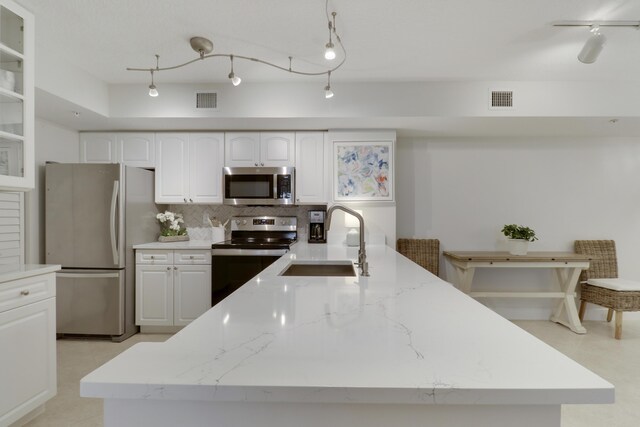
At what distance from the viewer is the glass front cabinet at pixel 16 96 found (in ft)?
6.27

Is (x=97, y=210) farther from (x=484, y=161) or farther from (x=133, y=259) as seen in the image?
(x=484, y=161)

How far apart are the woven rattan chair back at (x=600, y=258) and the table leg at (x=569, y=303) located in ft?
0.88

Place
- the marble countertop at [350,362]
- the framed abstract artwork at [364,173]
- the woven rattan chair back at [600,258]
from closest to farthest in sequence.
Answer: the marble countertop at [350,362] < the framed abstract artwork at [364,173] < the woven rattan chair back at [600,258]

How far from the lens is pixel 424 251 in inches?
151

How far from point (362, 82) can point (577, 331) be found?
11.1ft

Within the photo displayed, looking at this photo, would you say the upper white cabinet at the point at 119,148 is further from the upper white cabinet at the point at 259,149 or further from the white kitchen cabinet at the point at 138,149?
the upper white cabinet at the point at 259,149

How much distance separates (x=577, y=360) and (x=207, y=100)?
4.01 m

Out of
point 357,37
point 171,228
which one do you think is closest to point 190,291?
point 171,228

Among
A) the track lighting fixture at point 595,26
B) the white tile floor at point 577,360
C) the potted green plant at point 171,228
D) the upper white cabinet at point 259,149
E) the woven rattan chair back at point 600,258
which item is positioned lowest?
the white tile floor at point 577,360

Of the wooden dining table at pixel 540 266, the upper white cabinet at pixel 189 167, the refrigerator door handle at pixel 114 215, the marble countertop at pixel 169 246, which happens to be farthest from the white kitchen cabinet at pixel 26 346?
the wooden dining table at pixel 540 266

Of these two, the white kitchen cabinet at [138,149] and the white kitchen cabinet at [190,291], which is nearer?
the white kitchen cabinet at [190,291]

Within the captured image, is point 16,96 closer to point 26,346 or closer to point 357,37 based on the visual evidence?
point 26,346

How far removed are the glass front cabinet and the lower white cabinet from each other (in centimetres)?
148

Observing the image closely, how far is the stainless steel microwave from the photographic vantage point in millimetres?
3490
